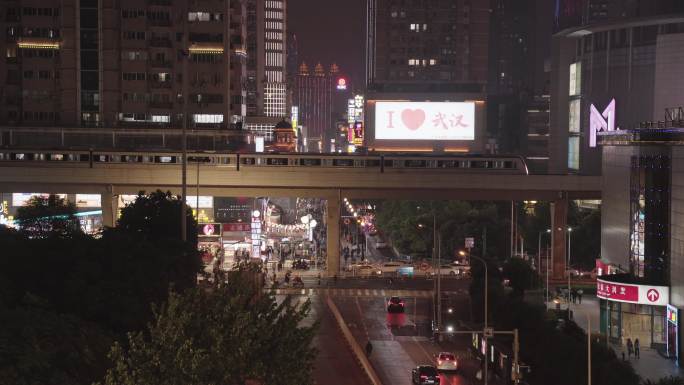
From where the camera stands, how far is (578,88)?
85125 millimetres

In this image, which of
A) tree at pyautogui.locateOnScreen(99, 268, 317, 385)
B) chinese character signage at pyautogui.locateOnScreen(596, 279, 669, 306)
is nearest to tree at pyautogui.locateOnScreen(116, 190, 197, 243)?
chinese character signage at pyautogui.locateOnScreen(596, 279, 669, 306)

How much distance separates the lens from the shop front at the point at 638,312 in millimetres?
41000

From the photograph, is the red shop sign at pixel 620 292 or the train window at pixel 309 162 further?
the train window at pixel 309 162

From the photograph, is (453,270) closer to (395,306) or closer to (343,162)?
(343,162)

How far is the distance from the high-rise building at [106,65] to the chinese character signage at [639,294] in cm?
5873

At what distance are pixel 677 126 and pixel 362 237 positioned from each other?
2330 inches

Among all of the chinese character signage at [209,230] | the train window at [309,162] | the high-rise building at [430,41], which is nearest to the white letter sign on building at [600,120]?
the train window at [309,162]

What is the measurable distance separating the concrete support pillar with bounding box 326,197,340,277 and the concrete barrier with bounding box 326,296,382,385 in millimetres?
12340

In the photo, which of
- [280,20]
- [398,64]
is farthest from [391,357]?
[280,20]

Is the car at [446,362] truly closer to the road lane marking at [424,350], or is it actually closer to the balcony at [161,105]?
the road lane marking at [424,350]

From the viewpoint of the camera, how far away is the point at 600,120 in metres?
78.7

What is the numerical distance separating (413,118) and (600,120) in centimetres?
1557

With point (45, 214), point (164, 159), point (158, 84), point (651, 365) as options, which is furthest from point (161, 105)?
point (651, 365)

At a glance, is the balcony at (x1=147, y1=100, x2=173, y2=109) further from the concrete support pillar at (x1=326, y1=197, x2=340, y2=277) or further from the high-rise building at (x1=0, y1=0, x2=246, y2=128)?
the concrete support pillar at (x1=326, y1=197, x2=340, y2=277)
